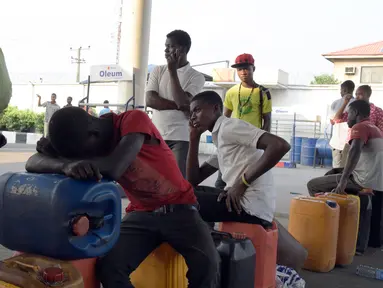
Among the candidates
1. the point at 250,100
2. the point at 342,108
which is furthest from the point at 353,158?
the point at 342,108

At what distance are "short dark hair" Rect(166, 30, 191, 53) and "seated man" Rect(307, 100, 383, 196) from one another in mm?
1980

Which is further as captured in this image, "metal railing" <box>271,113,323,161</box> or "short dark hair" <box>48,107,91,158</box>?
"metal railing" <box>271,113,323,161</box>

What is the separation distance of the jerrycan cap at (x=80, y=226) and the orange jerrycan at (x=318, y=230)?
2774mm

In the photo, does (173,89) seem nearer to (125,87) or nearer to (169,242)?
(169,242)

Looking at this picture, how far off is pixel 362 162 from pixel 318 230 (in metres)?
1.34

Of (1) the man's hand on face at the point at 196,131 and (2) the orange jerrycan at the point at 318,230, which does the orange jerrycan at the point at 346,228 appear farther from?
(1) the man's hand on face at the point at 196,131

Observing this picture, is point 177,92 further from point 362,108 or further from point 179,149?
point 362,108

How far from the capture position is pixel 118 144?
2.23 m

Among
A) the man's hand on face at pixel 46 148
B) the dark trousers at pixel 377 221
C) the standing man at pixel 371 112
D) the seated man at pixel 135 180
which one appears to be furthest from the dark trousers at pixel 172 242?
the standing man at pixel 371 112

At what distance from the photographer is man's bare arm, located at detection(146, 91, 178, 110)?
13.5 ft

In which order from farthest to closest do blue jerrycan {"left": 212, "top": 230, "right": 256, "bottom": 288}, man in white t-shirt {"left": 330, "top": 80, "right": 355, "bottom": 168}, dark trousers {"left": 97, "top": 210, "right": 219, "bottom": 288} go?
man in white t-shirt {"left": 330, "top": 80, "right": 355, "bottom": 168}
blue jerrycan {"left": 212, "top": 230, "right": 256, "bottom": 288}
dark trousers {"left": 97, "top": 210, "right": 219, "bottom": 288}

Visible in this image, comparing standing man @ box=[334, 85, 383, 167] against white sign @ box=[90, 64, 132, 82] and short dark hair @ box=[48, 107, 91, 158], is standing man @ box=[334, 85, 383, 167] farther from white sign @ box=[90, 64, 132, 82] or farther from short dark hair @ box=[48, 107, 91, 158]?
short dark hair @ box=[48, 107, 91, 158]

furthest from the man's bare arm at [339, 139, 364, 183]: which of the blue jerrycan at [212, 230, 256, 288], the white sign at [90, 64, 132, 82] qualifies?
the white sign at [90, 64, 132, 82]

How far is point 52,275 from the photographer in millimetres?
1839
